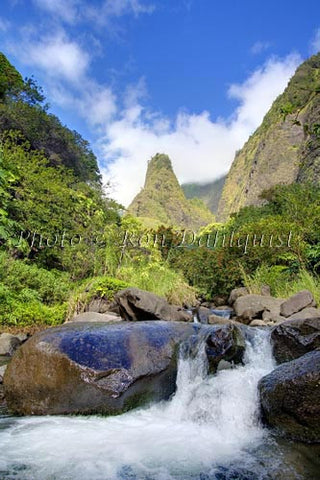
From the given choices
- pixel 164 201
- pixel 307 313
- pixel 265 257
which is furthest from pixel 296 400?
pixel 164 201

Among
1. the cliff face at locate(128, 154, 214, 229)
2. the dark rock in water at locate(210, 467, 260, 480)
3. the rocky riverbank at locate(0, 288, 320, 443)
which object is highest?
the cliff face at locate(128, 154, 214, 229)

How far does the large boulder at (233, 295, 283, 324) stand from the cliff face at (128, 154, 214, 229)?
3732 inches

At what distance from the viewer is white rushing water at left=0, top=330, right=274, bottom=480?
10.6 ft

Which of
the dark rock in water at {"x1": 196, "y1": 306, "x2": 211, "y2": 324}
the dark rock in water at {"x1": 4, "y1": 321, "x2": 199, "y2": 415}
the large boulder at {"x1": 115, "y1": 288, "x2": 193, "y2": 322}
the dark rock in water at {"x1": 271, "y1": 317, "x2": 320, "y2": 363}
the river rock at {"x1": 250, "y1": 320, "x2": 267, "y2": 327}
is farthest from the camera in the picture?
the dark rock in water at {"x1": 196, "y1": 306, "x2": 211, "y2": 324}

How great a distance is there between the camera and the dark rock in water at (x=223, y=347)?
5298mm

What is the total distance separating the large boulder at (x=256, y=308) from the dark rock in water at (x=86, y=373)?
530cm

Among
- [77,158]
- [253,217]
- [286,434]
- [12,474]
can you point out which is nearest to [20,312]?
[12,474]

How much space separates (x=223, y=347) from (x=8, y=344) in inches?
188

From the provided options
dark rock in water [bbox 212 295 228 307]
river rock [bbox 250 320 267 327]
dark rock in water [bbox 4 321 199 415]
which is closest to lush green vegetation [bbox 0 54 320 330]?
dark rock in water [bbox 212 295 228 307]

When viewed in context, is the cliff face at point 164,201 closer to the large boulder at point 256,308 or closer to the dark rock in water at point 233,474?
the large boulder at point 256,308

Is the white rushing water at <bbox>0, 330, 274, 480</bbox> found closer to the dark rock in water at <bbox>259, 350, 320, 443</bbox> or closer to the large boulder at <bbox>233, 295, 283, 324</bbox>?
the dark rock in water at <bbox>259, 350, 320, 443</bbox>

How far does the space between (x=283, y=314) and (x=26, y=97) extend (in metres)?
21.3

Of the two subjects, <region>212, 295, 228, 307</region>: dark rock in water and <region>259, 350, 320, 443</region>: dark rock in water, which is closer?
<region>259, 350, 320, 443</region>: dark rock in water

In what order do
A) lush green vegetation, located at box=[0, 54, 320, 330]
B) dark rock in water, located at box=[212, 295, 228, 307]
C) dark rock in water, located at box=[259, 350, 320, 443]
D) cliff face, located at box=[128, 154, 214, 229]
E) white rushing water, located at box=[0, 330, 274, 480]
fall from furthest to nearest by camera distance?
cliff face, located at box=[128, 154, 214, 229] < dark rock in water, located at box=[212, 295, 228, 307] < lush green vegetation, located at box=[0, 54, 320, 330] < dark rock in water, located at box=[259, 350, 320, 443] < white rushing water, located at box=[0, 330, 274, 480]
